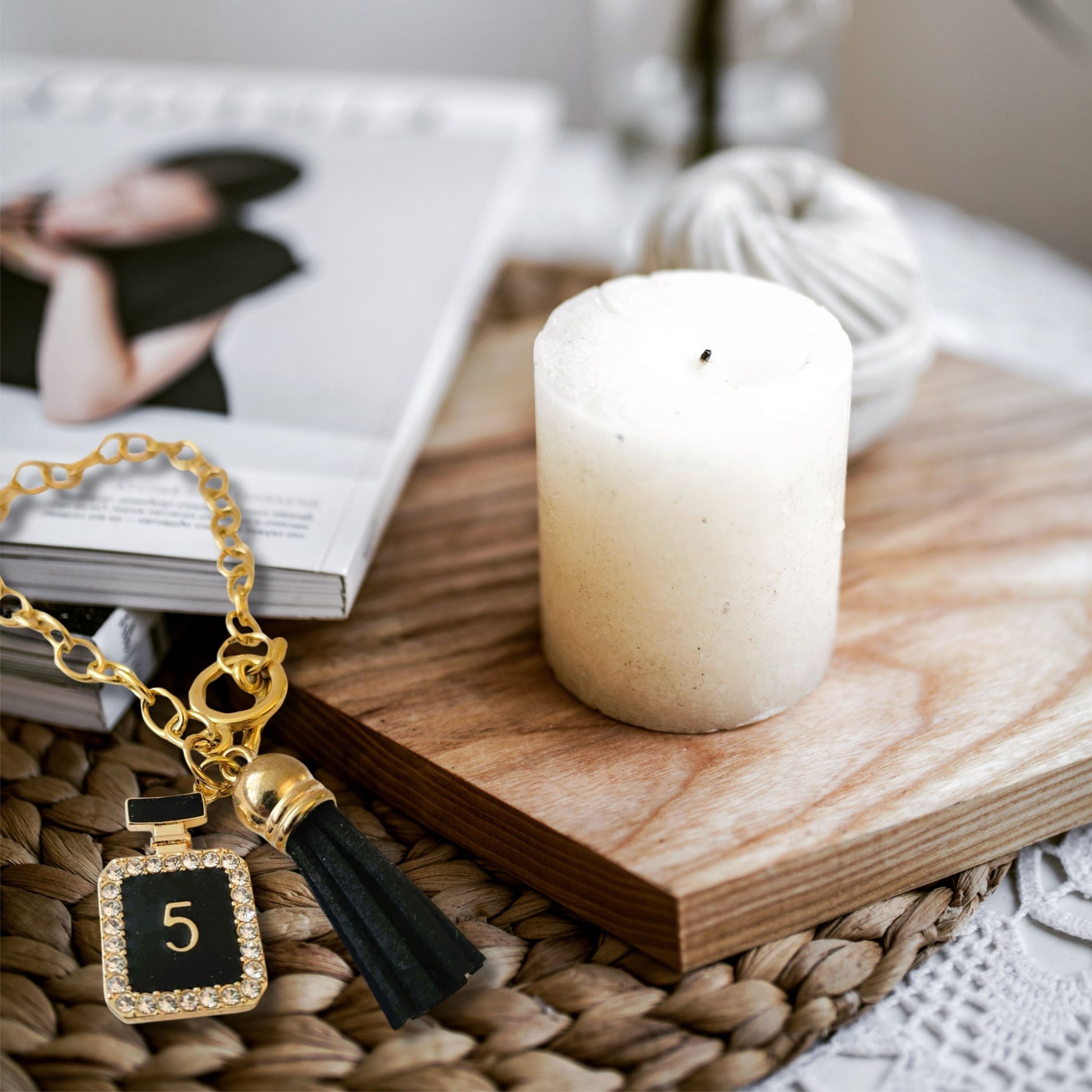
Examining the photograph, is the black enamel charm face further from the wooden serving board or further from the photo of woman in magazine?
the photo of woman in magazine

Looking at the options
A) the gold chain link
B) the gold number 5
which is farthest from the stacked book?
the gold number 5

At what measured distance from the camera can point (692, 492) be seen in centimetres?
37

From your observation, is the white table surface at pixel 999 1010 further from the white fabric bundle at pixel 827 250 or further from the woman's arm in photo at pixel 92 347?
the woman's arm in photo at pixel 92 347

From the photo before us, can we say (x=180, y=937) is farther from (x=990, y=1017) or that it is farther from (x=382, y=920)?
(x=990, y=1017)

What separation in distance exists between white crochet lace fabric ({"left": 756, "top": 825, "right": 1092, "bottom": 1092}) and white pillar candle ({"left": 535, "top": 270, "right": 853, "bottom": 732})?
11cm

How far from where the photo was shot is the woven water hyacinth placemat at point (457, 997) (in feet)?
1.17

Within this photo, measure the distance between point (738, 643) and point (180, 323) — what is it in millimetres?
370

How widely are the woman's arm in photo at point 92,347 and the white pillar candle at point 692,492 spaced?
0.83 ft

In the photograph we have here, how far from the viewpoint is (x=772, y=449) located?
371 millimetres

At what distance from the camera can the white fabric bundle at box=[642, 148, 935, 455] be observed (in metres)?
0.52

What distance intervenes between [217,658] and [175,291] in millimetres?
274

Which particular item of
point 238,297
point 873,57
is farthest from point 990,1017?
point 873,57

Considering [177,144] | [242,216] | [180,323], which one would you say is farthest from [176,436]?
[177,144]

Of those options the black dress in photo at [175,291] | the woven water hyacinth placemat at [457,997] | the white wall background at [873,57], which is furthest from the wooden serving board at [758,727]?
the white wall background at [873,57]
